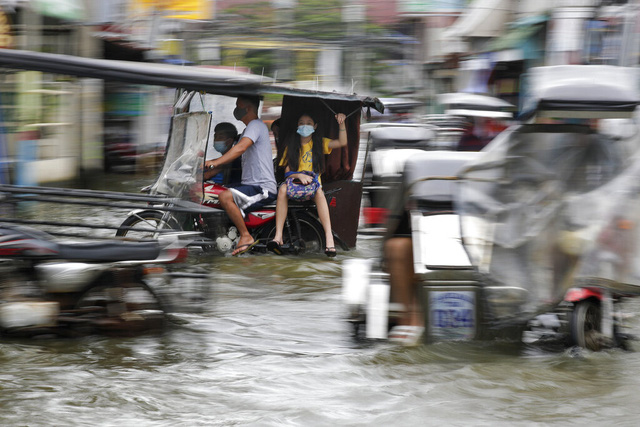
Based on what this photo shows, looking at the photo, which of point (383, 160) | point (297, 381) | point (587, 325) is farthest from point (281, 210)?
point (587, 325)

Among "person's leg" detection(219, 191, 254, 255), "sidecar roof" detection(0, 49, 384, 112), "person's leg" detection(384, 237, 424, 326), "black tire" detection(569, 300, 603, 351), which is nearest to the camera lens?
"black tire" detection(569, 300, 603, 351)

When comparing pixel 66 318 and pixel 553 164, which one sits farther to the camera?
pixel 66 318

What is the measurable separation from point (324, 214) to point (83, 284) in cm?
379

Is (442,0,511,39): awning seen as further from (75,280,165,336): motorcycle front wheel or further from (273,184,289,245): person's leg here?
(75,280,165,336): motorcycle front wheel

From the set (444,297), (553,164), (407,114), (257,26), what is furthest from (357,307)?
(257,26)

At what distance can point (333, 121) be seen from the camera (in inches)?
355

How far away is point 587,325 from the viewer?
499 centimetres

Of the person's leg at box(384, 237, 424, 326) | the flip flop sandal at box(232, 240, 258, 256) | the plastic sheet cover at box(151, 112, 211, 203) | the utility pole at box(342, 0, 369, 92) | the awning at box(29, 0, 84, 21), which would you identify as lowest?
the flip flop sandal at box(232, 240, 258, 256)

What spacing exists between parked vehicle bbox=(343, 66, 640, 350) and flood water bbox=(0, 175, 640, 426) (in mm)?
271

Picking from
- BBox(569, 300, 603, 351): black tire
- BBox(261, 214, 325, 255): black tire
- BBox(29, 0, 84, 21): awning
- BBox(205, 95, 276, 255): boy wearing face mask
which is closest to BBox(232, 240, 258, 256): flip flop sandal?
BBox(205, 95, 276, 255): boy wearing face mask

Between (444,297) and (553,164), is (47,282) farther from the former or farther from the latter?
(553,164)

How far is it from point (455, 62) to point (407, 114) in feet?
18.8

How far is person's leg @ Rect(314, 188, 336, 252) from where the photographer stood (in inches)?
336

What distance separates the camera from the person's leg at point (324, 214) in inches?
336
